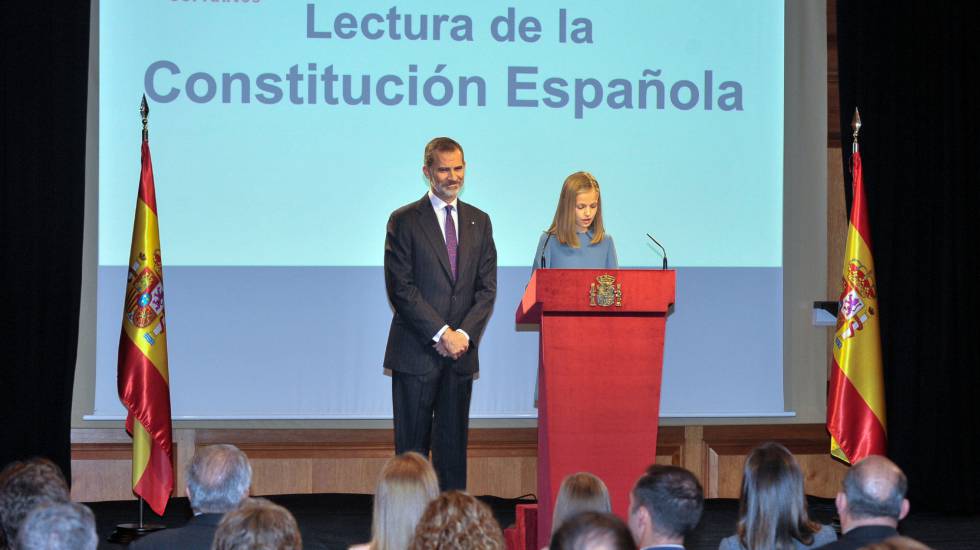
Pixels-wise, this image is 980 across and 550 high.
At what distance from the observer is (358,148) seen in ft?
20.9

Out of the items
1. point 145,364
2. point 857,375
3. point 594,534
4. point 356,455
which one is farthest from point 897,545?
point 356,455

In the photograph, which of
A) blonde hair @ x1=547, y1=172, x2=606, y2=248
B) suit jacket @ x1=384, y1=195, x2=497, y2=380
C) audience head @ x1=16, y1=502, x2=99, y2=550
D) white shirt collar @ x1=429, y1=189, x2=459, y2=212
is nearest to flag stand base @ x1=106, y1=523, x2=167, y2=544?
suit jacket @ x1=384, y1=195, x2=497, y2=380

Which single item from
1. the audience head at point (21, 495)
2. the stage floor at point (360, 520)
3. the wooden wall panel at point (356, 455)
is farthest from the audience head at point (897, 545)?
the wooden wall panel at point (356, 455)

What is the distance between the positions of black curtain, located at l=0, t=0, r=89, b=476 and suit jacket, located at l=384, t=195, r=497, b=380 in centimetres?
202

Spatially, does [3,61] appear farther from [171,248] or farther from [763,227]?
[763,227]

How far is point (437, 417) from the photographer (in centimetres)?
511

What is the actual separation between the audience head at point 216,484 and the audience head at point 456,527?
73cm

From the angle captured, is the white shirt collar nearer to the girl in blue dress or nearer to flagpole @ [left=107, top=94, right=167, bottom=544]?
the girl in blue dress

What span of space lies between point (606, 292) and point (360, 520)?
7.83 ft

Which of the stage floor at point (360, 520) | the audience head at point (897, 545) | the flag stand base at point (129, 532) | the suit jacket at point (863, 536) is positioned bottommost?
the stage floor at point (360, 520)

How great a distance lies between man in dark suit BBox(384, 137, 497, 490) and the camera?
5004mm

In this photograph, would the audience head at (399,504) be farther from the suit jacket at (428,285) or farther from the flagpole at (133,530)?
the flagpole at (133,530)

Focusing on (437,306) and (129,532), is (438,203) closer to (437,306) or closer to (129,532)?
(437,306)

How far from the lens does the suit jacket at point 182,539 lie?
297 cm
